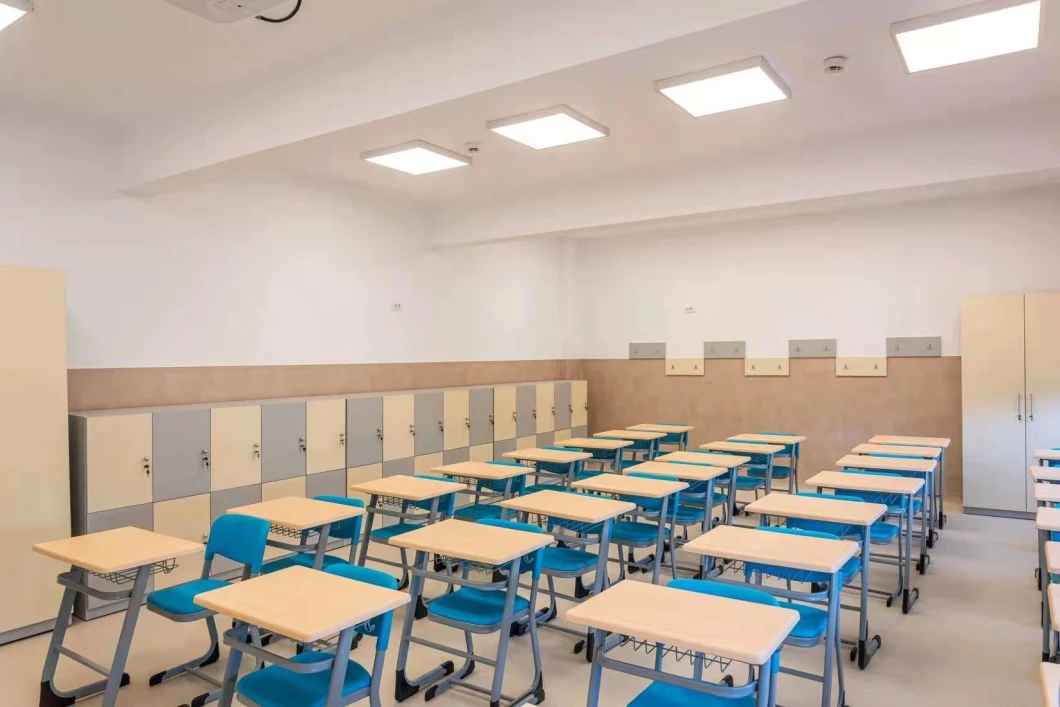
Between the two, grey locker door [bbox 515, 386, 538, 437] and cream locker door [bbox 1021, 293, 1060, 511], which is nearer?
cream locker door [bbox 1021, 293, 1060, 511]

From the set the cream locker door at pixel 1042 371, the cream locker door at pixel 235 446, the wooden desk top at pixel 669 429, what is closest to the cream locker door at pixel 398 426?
the cream locker door at pixel 235 446

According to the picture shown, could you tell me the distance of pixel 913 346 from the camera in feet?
24.7

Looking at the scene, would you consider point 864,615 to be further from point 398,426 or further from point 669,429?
point 398,426

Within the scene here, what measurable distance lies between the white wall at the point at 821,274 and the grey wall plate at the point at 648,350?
105mm

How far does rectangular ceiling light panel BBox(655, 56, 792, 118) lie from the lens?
363 cm

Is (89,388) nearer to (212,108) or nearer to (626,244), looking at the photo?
(212,108)

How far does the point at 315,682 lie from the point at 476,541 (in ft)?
2.90

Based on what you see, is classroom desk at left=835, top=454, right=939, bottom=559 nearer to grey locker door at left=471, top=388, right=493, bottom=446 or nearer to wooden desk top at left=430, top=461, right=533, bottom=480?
wooden desk top at left=430, top=461, right=533, bottom=480

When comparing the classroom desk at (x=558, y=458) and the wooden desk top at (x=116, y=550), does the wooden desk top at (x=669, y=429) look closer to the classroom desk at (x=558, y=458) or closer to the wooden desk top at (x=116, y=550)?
the classroom desk at (x=558, y=458)

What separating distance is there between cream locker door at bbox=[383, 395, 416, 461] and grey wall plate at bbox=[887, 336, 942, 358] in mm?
5145

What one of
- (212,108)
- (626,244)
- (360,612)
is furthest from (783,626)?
(626,244)

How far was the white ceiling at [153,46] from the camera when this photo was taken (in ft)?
11.1

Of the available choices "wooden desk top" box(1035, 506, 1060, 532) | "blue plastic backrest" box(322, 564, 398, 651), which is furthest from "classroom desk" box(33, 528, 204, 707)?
"wooden desk top" box(1035, 506, 1060, 532)

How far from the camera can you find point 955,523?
6492 mm
